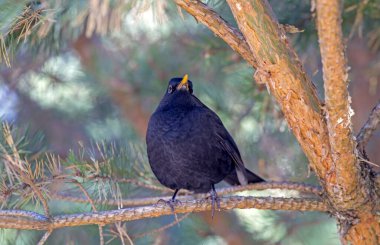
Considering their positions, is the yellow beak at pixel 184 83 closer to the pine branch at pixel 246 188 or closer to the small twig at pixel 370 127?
the pine branch at pixel 246 188

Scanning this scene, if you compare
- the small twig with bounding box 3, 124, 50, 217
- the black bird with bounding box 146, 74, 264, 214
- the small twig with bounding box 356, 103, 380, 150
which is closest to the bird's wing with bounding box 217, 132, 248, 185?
the black bird with bounding box 146, 74, 264, 214

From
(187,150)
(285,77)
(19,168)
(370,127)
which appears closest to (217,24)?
(285,77)

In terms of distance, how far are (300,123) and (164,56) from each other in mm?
3165

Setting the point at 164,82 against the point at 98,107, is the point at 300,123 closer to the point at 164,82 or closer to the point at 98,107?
the point at 164,82

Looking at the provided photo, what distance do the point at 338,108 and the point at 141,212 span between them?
2.98 ft

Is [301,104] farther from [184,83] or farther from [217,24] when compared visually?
[184,83]

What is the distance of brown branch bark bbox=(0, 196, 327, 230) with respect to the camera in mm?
2641

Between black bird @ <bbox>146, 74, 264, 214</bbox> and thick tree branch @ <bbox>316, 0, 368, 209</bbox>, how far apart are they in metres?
1.04

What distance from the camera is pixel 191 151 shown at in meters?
3.79

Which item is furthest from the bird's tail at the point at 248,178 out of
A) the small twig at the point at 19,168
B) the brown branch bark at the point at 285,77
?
the small twig at the point at 19,168

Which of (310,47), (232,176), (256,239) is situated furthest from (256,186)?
(256,239)

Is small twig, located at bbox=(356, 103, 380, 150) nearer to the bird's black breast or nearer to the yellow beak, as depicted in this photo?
the bird's black breast

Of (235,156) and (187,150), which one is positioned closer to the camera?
(187,150)

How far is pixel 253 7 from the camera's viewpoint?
2.50 meters
